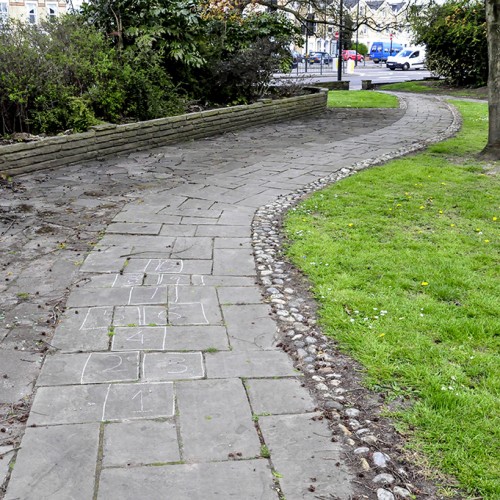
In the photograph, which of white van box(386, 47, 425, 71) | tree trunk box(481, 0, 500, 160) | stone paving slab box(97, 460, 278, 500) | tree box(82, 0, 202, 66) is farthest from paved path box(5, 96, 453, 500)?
white van box(386, 47, 425, 71)

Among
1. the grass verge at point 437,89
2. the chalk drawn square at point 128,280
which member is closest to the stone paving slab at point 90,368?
the chalk drawn square at point 128,280

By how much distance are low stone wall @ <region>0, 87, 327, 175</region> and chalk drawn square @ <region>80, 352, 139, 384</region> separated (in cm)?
501

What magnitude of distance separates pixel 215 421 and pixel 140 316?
3.91ft

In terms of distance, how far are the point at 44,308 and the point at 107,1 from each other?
9.16m

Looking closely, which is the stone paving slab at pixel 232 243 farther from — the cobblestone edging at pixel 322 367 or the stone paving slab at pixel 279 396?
the stone paving slab at pixel 279 396

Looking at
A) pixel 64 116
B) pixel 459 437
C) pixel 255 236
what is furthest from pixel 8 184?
pixel 459 437

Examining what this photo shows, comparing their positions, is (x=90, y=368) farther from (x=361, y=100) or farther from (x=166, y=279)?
(x=361, y=100)

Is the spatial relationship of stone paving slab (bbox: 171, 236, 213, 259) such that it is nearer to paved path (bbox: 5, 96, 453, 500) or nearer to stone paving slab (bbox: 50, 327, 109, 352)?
paved path (bbox: 5, 96, 453, 500)

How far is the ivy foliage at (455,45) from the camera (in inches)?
859

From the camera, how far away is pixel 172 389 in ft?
9.14

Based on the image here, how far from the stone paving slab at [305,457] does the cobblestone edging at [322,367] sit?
0.24 feet

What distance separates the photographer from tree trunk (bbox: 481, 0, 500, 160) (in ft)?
26.3

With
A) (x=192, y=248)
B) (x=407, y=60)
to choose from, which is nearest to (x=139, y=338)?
(x=192, y=248)

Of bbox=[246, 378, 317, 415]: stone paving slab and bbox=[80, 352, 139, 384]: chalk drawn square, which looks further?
bbox=[80, 352, 139, 384]: chalk drawn square
